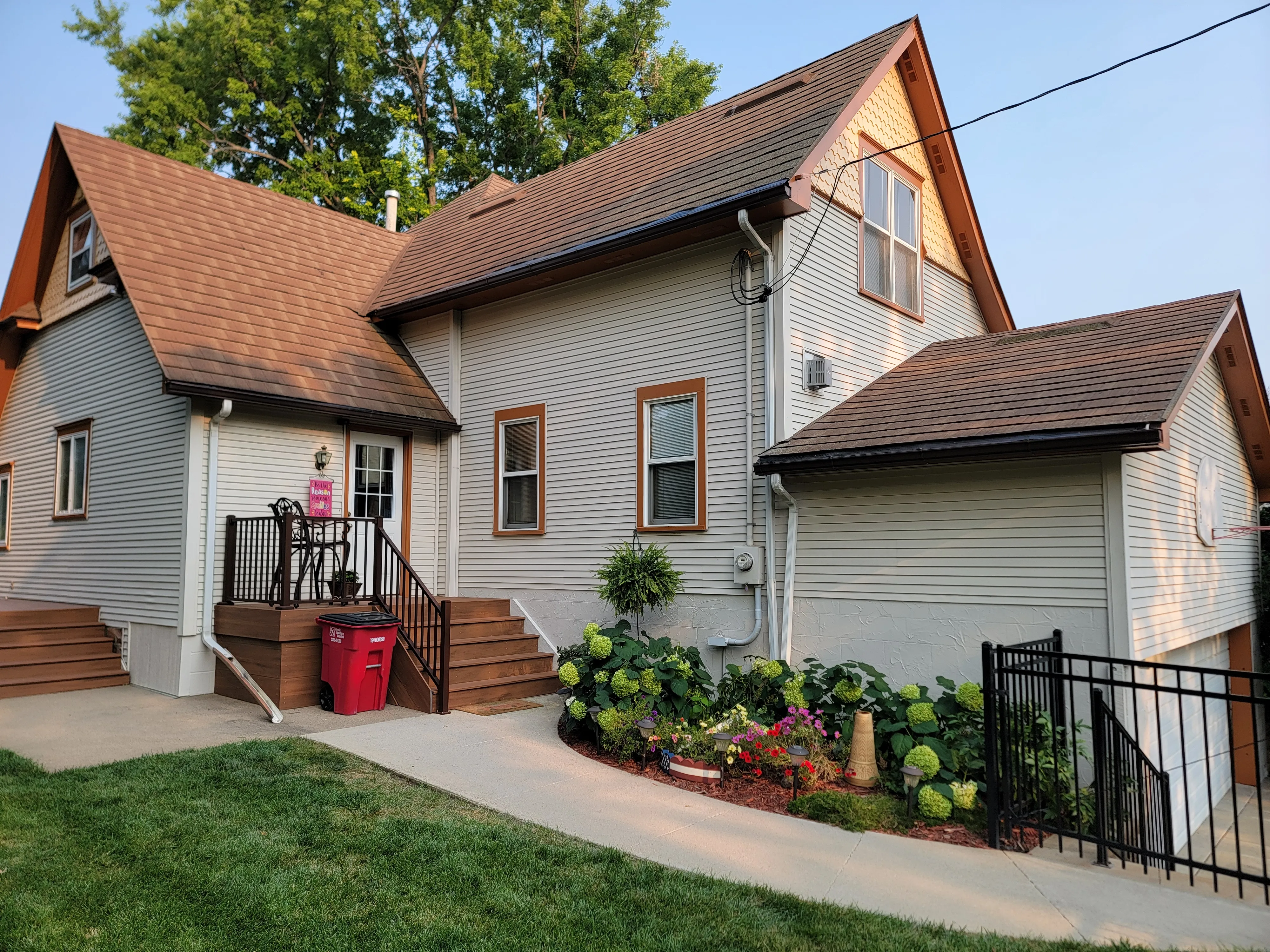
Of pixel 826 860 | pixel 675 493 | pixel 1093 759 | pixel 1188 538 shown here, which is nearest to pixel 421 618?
pixel 675 493

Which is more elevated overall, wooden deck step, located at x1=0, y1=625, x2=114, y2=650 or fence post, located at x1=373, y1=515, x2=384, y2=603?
fence post, located at x1=373, y1=515, x2=384, y2=603

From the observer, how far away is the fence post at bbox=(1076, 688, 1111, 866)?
4871 millimetres

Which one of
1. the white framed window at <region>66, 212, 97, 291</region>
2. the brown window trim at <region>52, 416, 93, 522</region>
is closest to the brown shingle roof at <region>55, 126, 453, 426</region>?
the white framed window at <region>66, 212, 97, 291</region>

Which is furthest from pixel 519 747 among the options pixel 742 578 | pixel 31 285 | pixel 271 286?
pixel 31 285

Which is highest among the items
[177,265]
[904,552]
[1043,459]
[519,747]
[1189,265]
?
[1189,265]

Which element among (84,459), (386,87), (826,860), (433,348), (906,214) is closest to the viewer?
(826,860)

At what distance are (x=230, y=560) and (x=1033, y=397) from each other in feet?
28.3

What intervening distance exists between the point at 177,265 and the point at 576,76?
1844cm

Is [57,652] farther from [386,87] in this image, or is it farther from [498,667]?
[386,87]

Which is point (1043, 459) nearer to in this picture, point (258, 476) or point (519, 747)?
point (519, 747)

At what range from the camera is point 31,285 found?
13.4m

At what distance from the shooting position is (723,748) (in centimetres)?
659

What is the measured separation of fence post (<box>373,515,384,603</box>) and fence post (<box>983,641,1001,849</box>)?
6248 mm

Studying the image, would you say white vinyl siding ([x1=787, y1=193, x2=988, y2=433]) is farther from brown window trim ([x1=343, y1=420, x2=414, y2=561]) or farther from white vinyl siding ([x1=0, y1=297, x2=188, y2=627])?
white vinyl siding ([x1=0, y1=297, x2=188, y2=627])
